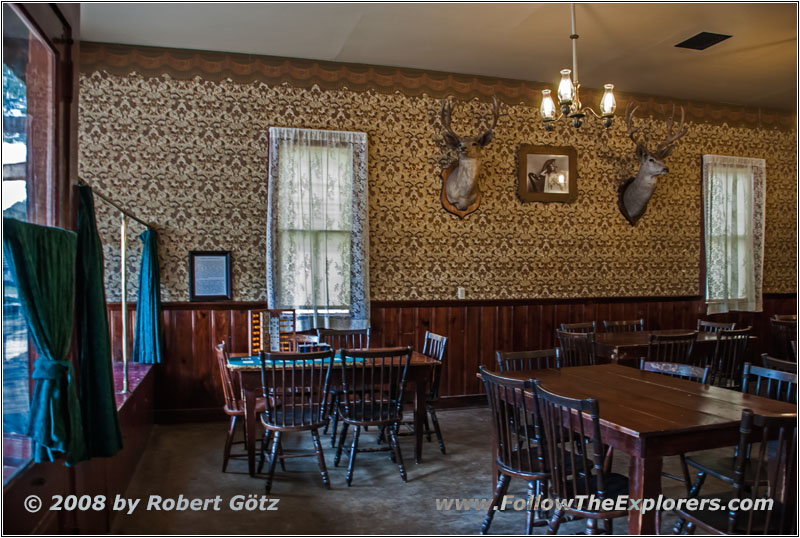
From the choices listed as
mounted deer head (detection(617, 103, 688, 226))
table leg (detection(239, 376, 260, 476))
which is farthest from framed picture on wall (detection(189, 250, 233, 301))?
mounted deer head (detection(617, 103, 688, 226))

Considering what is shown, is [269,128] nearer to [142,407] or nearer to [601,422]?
[142,407]

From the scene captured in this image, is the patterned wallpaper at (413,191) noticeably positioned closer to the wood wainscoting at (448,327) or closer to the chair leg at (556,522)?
the wood wainscoting at (448,327)

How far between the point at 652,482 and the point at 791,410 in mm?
954

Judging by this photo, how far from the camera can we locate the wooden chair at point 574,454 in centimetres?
254

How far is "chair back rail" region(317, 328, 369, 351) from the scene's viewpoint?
17.6 feet

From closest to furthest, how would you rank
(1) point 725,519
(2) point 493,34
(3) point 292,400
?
(1) point 725,519 → (3) point 292,400 → (2) point 493,34

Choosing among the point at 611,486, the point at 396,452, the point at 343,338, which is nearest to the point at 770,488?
the point at 611,486

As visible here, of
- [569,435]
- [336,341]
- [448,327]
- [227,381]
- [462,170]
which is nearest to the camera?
[569,435]

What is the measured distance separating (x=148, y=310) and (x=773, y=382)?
4.79 metres

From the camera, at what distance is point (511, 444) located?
9.92ft

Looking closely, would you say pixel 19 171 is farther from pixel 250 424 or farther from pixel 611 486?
pixel 611 486

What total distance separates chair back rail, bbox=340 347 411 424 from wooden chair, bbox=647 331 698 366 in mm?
2016

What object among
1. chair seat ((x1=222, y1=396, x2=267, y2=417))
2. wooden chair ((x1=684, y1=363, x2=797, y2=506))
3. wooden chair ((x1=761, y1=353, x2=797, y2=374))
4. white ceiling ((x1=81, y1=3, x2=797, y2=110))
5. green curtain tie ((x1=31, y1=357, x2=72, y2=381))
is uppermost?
white ceiling ((x1=81, y1=3, x2=797, y2=110))

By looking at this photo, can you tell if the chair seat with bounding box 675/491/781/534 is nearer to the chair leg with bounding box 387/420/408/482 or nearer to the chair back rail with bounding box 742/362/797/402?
the chair back rail with bounding box 742/362/797/402
